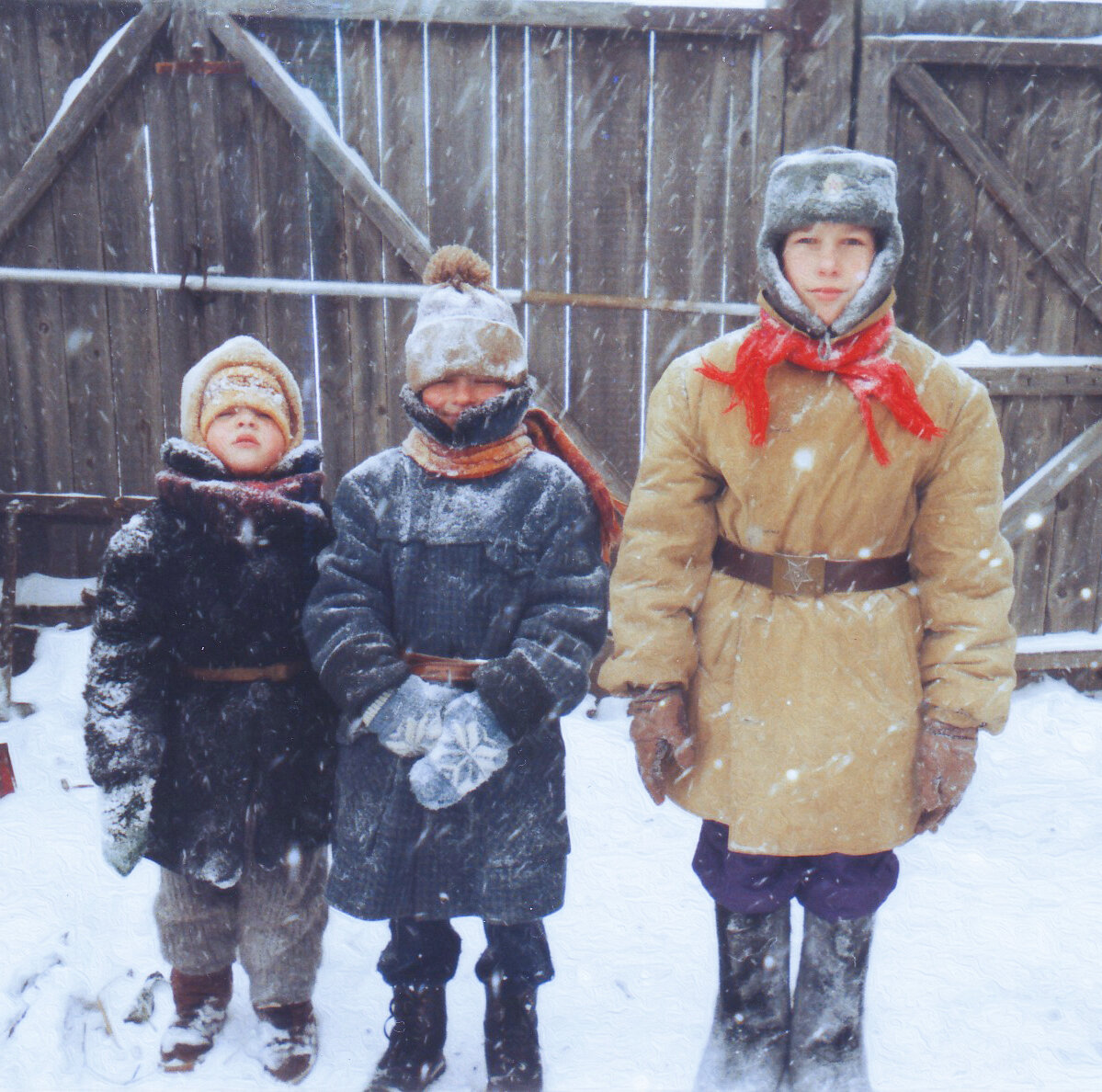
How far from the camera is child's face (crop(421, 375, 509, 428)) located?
1782mm

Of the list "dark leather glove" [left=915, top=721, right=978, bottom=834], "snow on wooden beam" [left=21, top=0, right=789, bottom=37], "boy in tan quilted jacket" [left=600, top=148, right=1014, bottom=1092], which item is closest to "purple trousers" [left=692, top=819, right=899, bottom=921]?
"boy in tan quilted jacket" [left=600, top=148, right=1014, bottom=1092]

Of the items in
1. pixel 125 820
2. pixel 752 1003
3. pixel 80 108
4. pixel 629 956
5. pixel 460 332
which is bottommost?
pixel 629 956

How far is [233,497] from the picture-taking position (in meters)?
1.80

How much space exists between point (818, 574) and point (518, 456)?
1.91 feet

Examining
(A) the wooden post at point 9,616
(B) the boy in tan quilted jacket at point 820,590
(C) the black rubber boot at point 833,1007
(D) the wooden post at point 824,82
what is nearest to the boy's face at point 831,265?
(B) the boy in tan quilted jacket at point 820,590

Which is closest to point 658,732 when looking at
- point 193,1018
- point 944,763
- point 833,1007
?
point 944,763

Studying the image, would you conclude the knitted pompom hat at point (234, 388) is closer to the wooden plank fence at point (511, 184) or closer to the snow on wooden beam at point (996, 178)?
the wooden plank fence at point (511, 184)

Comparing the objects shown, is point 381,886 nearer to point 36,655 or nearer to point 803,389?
point 803,389

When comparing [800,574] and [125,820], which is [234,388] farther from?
[800,574]

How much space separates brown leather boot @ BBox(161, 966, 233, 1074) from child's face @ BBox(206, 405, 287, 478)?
103 centimetres

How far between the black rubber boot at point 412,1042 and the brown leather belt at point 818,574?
3.37 feet

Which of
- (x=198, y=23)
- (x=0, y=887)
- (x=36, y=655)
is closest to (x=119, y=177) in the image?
(x=198, y=23)

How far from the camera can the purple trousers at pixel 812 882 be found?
5.78 feet

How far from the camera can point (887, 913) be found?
258cm
